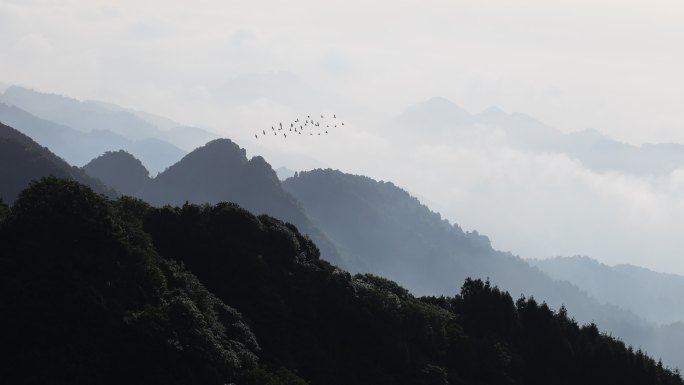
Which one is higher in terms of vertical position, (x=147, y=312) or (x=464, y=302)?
(x=464, y=302)

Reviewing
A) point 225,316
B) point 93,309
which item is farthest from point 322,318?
point 93,309

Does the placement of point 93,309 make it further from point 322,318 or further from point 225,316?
point 322,318

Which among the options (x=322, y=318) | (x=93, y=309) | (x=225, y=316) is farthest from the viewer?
(x=322, y=318)

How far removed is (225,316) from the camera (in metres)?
60.1

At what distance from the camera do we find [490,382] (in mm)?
78812

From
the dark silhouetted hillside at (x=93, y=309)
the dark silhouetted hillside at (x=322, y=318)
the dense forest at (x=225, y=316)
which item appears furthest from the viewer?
the dark silhouetted hillside at (x=322, y=318)

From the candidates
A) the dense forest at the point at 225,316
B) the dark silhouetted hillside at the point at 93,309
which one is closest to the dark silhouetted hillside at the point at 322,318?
the dense forest at the point at 225,316

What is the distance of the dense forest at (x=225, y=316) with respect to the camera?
46.9m

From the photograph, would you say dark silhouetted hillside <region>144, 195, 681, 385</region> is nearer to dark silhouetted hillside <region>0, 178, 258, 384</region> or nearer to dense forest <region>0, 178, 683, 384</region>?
dense forest <region>0, 178, 683, 384</region>

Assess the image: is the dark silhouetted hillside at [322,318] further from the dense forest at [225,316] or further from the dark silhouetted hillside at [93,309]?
the dark silhouetted hillside at [93,309]

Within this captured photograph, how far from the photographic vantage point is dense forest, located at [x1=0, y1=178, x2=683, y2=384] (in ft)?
154

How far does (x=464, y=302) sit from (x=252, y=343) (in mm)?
43116

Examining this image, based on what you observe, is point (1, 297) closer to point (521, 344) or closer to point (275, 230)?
point (275, 230)

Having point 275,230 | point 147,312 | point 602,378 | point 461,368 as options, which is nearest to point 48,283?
point 147,312
